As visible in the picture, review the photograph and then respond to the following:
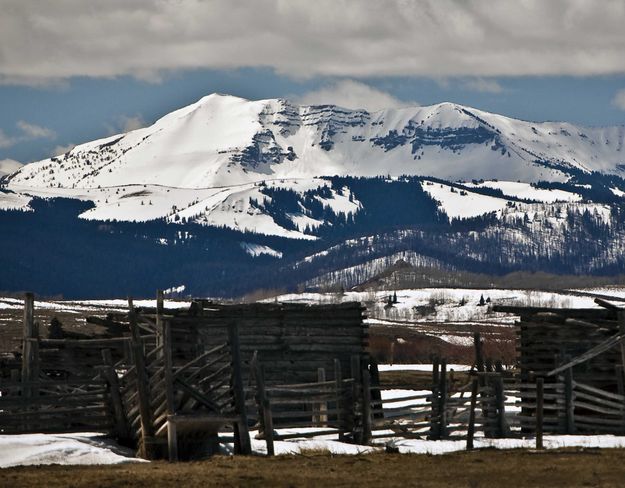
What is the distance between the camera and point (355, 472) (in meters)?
27.2

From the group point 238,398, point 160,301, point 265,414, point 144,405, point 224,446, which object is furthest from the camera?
point 160,301

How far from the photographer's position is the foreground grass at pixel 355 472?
2498 cm

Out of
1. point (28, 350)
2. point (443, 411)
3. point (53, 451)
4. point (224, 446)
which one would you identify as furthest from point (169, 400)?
point (28, 350)

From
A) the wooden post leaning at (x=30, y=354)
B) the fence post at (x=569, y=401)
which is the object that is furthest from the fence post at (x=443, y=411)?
the wooden post leaning at (x=30, y=354)

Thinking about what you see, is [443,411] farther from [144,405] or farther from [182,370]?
[144,405]

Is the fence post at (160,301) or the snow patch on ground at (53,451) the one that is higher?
the fence post at (160,301)

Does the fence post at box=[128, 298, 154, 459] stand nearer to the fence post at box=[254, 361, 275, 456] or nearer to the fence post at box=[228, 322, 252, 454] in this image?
the fence post at box=[228, 322, 252, 454]

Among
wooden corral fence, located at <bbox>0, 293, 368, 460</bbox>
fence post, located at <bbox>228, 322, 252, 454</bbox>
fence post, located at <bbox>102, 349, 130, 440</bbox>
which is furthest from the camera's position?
fence post, located at <bbox>102, 349, 130, 440</bbox>

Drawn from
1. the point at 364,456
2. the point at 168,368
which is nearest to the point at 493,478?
the point at 364,456

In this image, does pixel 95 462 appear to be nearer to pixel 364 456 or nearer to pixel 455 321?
pixel 364 456

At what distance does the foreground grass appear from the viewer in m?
25.0

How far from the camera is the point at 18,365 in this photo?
43156mm

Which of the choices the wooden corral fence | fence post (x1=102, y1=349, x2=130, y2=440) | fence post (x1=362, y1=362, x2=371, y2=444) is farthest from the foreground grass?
fence post (x1=362, y1=362, x2=371, y2=444)

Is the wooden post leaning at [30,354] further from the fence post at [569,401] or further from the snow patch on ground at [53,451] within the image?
the fence post at [569,401]
